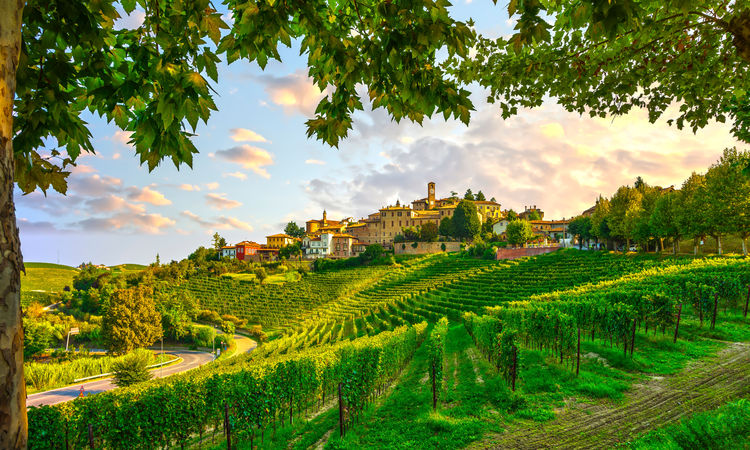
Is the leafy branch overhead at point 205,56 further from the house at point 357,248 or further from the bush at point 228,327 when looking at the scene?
the house at point 357,248

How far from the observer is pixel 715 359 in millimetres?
10344

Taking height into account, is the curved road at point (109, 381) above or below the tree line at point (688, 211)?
below

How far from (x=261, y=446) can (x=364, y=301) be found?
46.5m

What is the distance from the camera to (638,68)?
492 centimetres

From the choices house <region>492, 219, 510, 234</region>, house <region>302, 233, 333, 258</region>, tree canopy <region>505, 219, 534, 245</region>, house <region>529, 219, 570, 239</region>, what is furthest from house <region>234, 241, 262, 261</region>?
house <region>529, 219, 570, 239</region>

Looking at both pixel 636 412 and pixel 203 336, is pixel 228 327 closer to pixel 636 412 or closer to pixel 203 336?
pixel 203 336

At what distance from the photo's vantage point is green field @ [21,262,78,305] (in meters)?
76.9

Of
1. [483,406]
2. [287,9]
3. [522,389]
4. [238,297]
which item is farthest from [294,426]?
[238,297]

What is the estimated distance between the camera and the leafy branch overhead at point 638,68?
4.32 meters

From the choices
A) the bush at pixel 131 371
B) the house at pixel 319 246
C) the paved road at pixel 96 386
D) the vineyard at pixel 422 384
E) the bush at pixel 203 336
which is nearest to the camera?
the vineyard at pixel 422 384

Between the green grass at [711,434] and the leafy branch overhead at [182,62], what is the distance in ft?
17.1

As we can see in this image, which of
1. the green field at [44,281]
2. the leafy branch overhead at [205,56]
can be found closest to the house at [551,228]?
the leafy branch overhead at [205,56]

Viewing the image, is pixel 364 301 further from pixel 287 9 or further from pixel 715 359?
pixel 287 9

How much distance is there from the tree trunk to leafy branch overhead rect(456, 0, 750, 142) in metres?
4.35
